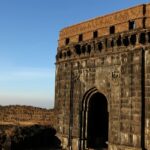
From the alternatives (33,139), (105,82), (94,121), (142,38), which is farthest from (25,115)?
(142,38)

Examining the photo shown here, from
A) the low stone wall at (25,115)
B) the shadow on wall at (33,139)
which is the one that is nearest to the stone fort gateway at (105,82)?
the shadow on wall at (33,139)

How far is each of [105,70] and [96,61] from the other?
91 cm

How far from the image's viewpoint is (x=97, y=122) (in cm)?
2092

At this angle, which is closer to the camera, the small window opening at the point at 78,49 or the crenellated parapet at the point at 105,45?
the crenellated parapet at the point at 105,45

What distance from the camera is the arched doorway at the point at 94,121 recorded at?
20500 millimetres

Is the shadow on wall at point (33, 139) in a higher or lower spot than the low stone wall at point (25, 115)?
lower

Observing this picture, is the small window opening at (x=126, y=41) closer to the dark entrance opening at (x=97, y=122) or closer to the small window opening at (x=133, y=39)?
the small window opening at (x=133, y=39)

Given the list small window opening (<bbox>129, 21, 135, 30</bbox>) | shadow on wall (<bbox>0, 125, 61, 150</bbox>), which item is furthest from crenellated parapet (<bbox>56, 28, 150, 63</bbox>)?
shadow on wall (<bbox>0, 125, 61, 150</bbox>)

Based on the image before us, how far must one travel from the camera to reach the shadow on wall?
19203mm

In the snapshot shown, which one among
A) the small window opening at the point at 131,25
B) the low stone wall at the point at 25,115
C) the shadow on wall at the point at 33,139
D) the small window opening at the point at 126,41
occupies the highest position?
the small window opening at the point at 131,25

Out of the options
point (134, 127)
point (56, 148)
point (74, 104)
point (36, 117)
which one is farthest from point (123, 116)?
point (36, 117)

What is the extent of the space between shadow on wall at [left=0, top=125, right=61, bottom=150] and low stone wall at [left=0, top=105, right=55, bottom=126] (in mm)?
2278

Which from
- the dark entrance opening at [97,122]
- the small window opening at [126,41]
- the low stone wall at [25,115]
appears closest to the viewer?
the small window opening at [126,41]

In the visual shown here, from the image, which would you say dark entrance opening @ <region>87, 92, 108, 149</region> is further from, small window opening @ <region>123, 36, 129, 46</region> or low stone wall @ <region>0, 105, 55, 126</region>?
low stone wall @ <region>0, 105, 55, 126</region>
